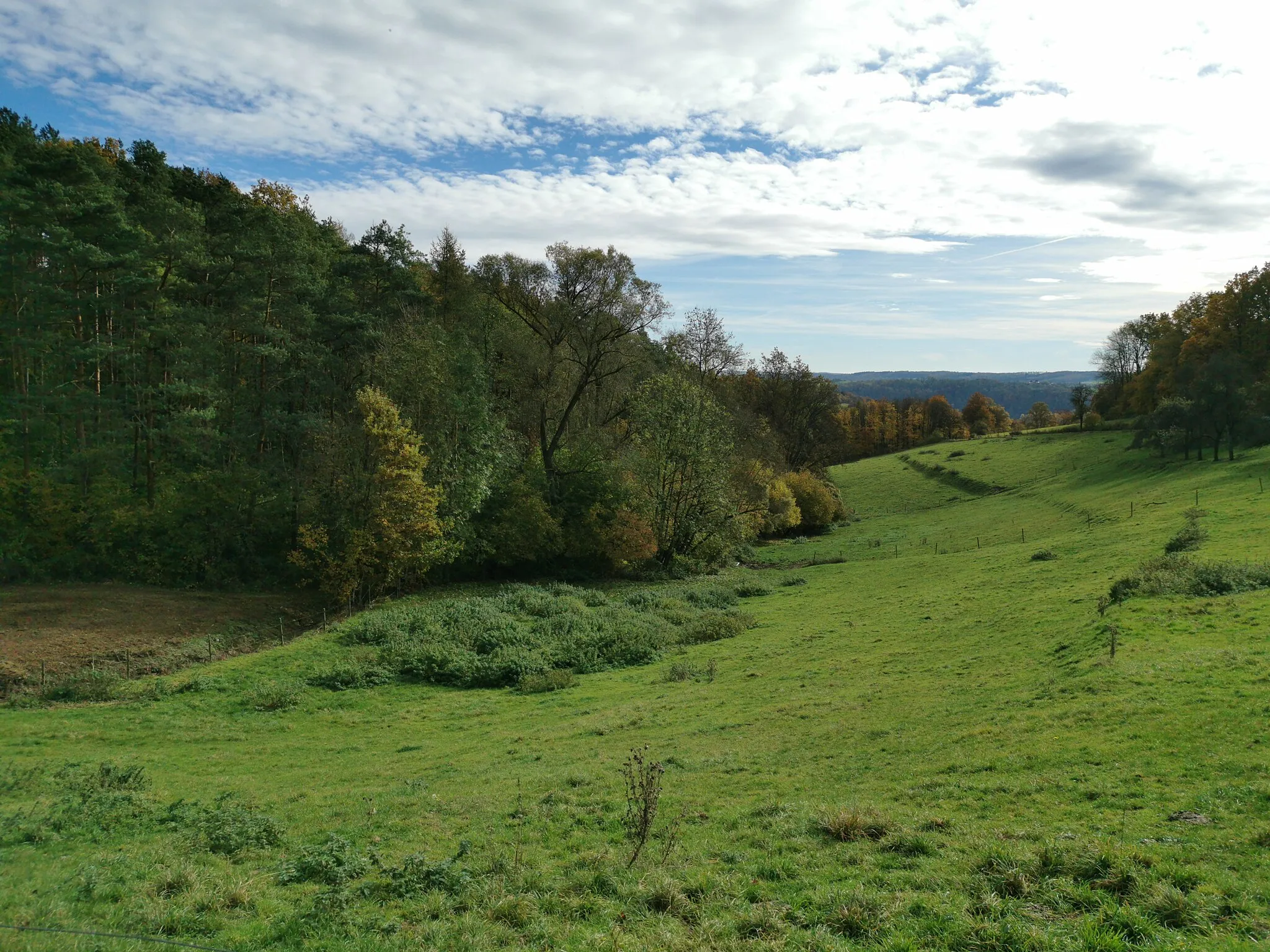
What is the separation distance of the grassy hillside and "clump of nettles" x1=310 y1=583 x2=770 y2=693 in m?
0.96

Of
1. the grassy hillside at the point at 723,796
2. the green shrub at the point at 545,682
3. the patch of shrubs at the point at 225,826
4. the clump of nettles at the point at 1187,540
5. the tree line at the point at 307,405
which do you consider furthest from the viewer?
the tree line at the point at 307,405

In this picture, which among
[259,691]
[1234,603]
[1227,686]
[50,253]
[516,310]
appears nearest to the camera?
[1227,686]

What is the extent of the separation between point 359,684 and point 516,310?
30.3 meters

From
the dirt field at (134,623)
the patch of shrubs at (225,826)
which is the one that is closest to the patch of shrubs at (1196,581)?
the patch of shrubs at (225,826)

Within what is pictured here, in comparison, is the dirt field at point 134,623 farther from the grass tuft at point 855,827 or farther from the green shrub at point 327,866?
the grass tuft at point 855,827

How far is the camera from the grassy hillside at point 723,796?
26.4 ft

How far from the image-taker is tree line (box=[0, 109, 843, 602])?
38.1 meters

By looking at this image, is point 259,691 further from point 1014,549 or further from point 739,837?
point 1014,549

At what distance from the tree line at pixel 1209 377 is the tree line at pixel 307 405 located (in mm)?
39847

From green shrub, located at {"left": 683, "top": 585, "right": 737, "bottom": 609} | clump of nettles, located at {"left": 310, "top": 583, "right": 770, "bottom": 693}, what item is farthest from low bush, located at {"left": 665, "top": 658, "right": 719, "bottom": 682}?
green shrub, located at {"left": 683, "top": 585, "right": 737, "bottom": 609}

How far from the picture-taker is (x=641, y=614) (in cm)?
3469

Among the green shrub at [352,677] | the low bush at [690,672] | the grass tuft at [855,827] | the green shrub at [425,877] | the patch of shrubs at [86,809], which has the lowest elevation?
the green shrub at [352,677]

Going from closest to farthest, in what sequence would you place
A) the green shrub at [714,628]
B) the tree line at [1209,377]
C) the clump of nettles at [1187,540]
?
the clump of nettles at [1187,540] < the green shrub at [714,628] < the tree line at [1209,377]

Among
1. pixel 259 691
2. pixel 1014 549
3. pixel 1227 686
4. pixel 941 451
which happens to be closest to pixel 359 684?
pixel 259 691
